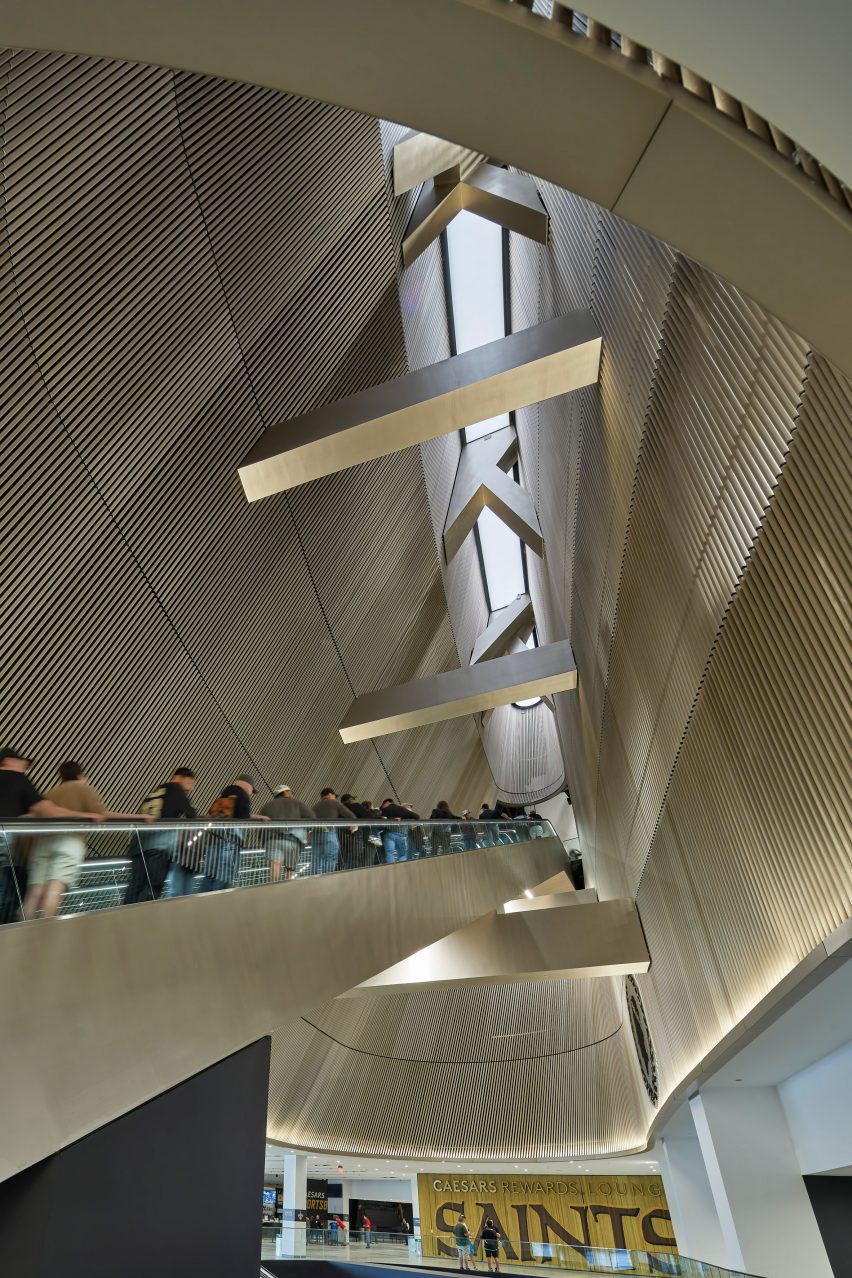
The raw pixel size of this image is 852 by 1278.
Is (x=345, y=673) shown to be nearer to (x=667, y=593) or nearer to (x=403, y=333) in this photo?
(x=403, y=333)

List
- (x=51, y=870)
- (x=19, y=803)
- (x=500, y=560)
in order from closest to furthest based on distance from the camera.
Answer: (x=51, y=870) → (x=19, y=803) → (x=500, y=560)

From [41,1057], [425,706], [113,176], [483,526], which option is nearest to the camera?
[41,1057]

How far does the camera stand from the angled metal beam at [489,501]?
55.0 feet

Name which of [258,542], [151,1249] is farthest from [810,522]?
[258,542]

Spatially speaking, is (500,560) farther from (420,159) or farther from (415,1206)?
(415,1206)

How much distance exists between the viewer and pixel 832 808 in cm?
563

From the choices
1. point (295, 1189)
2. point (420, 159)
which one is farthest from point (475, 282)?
point (295, 1189)

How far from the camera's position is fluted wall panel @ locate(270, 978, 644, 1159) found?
53.1ft

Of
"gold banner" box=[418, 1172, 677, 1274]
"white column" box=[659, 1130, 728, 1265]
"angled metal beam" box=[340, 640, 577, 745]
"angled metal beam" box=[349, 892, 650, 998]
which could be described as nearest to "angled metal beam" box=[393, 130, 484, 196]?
"angled metal beam" box=[340, 640, 577, 745]

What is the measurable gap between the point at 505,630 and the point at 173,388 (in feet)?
45.1

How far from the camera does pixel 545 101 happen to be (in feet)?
7.75

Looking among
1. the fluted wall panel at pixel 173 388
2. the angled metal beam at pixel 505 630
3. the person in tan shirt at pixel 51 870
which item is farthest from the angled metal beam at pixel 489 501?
the person in tan shirt at pixel 51 870

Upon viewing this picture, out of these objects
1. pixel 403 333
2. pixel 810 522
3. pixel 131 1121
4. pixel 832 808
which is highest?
pixel 403 333

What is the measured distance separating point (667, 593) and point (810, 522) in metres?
2.83
